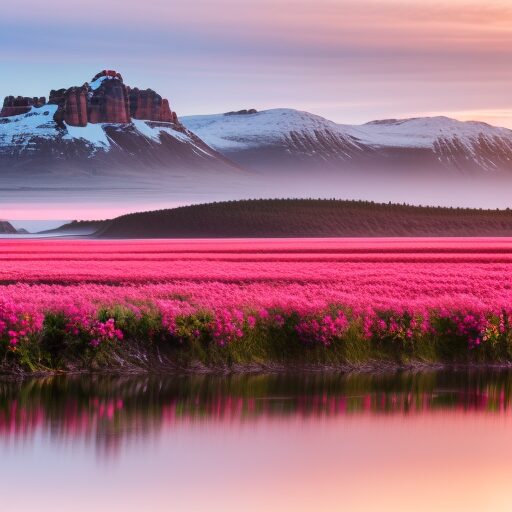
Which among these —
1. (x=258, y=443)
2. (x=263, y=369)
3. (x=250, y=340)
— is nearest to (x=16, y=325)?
(x=250, y=340)

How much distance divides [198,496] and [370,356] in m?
12.5

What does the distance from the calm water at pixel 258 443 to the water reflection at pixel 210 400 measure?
0.04 meters

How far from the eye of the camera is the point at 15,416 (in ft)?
69.5

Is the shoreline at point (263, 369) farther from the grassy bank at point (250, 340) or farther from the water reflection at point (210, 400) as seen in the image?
the water reflection at point (210, 400)

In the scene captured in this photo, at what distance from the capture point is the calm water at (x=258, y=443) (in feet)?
51.8

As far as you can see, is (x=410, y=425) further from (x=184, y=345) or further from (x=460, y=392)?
(x=184, y=345)

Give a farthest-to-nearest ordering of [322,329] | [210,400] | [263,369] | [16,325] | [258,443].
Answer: [322,329], [263,369], [16,325], [210,400], [258,443]

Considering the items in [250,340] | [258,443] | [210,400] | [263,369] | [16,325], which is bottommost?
[258,443]

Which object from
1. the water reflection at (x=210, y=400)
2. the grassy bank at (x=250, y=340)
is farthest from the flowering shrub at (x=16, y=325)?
the water reflection at (x=210, y=400)

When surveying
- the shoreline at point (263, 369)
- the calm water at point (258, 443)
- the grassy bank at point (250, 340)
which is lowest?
the calm water at point (258, 443)

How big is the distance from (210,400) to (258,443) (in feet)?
13.2

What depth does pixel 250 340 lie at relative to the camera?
89.1 ft

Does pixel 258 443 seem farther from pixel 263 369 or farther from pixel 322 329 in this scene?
pixel 322 329

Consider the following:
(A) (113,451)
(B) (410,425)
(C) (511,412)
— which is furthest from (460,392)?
(A) (113,451)
